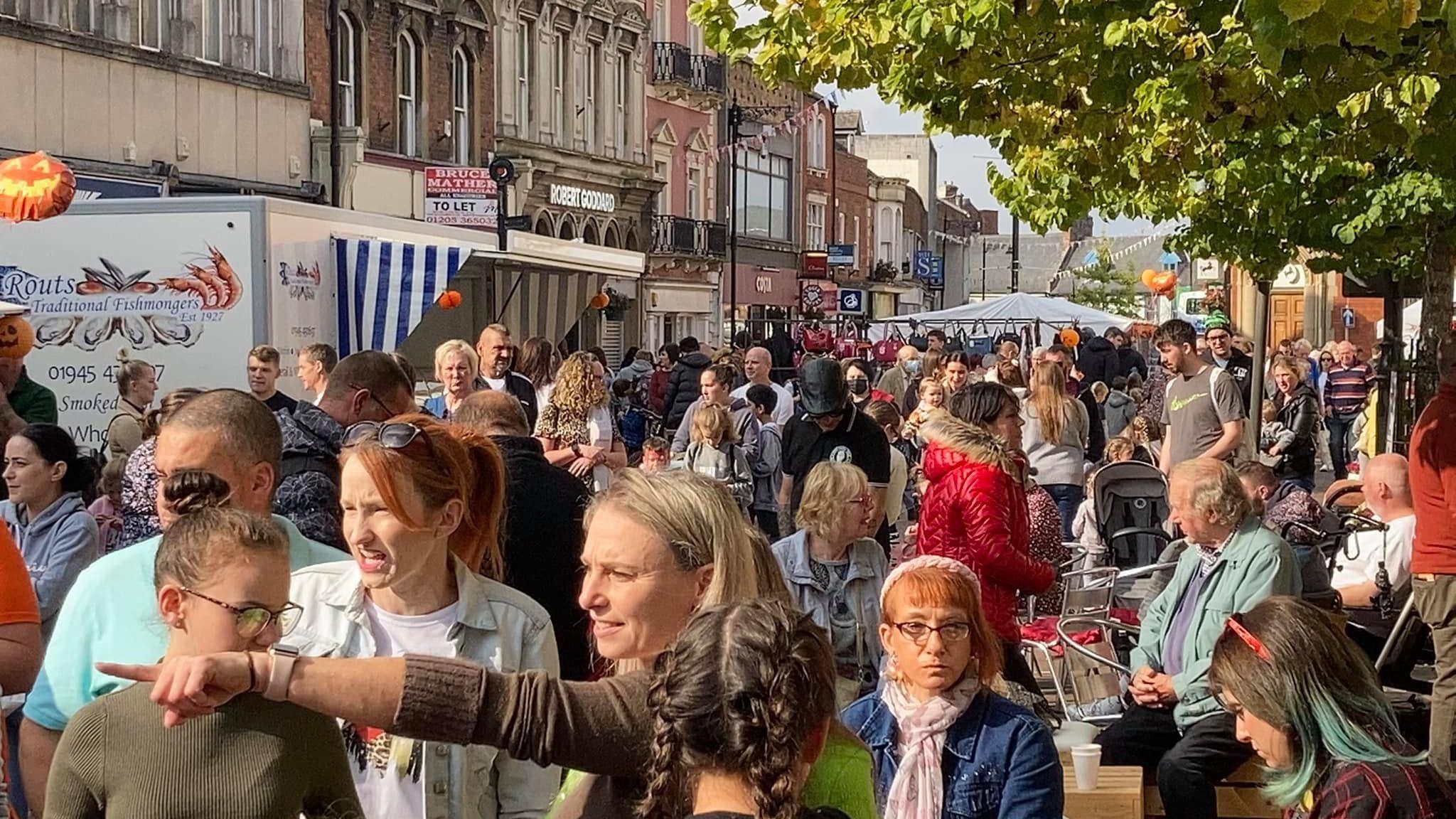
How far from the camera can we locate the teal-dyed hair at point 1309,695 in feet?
12.6

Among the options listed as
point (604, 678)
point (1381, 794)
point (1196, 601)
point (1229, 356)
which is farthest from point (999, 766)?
point (1229, 356)

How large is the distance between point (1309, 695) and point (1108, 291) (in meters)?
90.4

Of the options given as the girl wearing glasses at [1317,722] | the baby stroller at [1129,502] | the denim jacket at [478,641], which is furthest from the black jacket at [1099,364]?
the denim jacket at [478,641]

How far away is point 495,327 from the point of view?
1205 cm

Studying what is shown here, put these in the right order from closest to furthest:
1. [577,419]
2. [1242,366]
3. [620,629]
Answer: [620,629]
[577,419]
[1242,366]

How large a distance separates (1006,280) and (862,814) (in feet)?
399

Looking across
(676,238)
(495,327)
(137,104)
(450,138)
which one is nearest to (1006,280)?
(676,238)

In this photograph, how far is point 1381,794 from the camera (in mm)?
3691

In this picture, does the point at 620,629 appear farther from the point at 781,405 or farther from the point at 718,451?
the point at 781,405

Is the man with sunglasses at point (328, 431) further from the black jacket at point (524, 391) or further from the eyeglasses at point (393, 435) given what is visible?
the black jacket at point (524, 391)

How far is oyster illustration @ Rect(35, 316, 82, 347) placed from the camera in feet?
47.8

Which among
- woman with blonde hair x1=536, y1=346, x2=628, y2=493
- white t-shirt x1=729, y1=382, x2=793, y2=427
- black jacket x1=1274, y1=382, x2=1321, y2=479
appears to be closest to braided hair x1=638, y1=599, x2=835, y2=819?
woman with blonde hair x1=536, y1=346, x2=628, y2=493

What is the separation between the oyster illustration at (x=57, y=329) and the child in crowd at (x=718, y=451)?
5.73 m

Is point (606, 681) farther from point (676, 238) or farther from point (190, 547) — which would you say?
point (676, 238)
